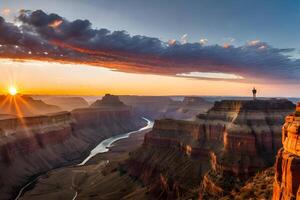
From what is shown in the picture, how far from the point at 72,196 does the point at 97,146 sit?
90.3 m

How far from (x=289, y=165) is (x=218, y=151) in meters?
44.9

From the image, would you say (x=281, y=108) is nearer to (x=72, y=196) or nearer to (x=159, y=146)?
(x=159, y=146)

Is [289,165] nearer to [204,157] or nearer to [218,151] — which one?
[218,151]

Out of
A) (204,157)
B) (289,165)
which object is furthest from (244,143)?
(289,165)

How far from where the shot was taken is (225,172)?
2352 inches

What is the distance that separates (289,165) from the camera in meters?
23.0

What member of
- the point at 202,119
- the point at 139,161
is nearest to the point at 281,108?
the point at 202,119

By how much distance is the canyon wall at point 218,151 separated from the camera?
58.8 m

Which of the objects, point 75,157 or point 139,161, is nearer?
point 139,161

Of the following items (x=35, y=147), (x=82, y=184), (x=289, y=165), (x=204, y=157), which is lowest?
(x=82, y=184)

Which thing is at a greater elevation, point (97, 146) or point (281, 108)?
point (281, 108)

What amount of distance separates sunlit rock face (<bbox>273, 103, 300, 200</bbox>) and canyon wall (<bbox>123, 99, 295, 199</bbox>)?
28327 mm

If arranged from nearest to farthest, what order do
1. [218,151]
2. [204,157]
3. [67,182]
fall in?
[218,151]
[204,157]
[67,182]

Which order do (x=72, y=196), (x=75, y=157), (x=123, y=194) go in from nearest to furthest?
1. (x=123, y=194)
2. (x=72, y=196)
3. (x=75, y=157)
